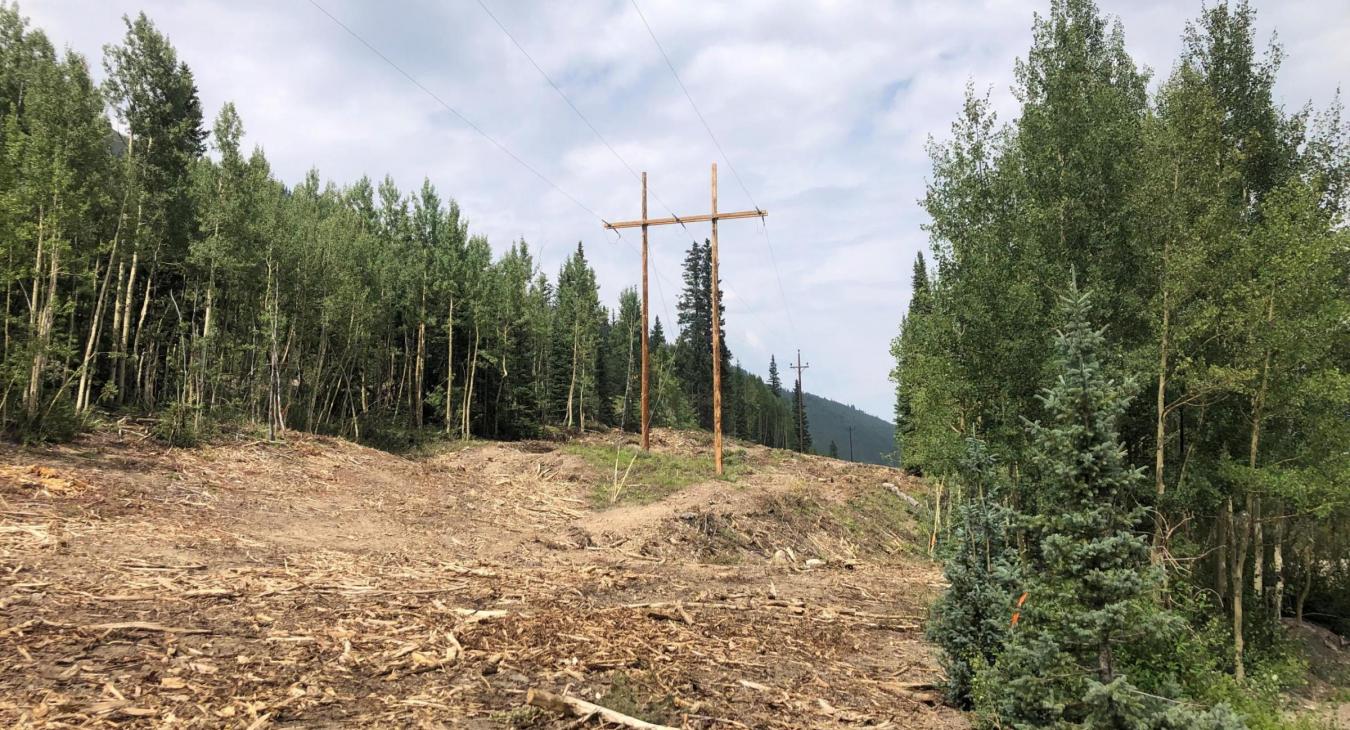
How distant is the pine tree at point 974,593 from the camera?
7.31 metres

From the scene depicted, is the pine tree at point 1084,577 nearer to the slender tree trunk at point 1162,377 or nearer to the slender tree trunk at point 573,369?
the slender tree trunk at point 1162,377

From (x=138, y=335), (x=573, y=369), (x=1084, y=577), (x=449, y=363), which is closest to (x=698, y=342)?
(x=573, y=369)

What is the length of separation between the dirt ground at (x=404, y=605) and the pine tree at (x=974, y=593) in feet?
1.90

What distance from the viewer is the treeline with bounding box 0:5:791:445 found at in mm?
15383

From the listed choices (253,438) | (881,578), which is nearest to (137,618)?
(881,578)

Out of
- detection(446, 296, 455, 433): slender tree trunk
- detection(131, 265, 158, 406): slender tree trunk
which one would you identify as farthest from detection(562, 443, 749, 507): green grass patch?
detection(131, 265, 158, 406): slender tree trunk

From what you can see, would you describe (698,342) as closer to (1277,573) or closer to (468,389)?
(468,389)

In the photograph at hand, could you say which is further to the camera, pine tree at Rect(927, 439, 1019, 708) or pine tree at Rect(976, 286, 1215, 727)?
pine tree at Rect(927, 439, 1019, 708)

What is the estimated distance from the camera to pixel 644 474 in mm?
22703

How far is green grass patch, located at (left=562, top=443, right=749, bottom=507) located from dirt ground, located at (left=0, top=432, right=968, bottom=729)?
227 centimetres

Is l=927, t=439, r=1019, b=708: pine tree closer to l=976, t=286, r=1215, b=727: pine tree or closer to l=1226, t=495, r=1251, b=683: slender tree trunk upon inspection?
l=976, t=286, r=1215, b=727: pine tree

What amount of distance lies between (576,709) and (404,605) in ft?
11.7

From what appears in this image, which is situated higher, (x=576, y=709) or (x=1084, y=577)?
(x=1084, y=577)

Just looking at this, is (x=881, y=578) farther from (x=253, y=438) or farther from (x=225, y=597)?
(x=253, y=438)
